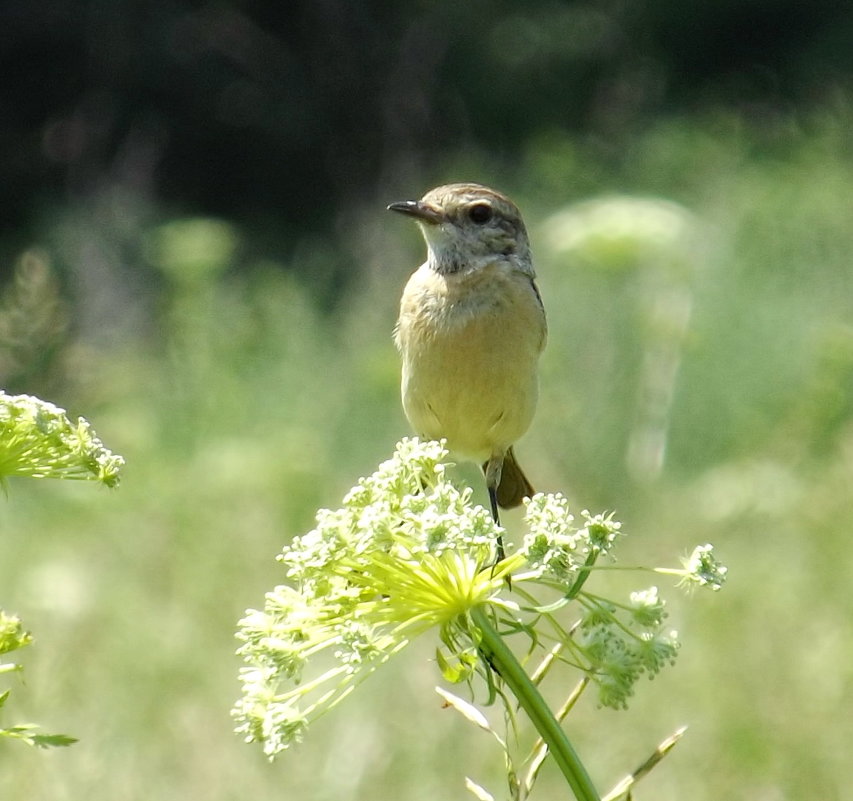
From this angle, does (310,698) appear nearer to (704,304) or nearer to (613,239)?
(613,239)

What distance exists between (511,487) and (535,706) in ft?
10.5

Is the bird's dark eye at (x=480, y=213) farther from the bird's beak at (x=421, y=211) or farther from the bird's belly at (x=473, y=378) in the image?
the bird's belly at (x=473, y=378)

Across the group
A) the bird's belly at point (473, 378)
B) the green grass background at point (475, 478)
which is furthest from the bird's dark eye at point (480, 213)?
the green grass background at point (475, 478)

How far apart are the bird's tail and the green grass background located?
42.3 inches

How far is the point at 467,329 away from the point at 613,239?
14.8 feet

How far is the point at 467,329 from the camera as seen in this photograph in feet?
13.5

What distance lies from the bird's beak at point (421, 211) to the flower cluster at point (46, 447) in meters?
2.45

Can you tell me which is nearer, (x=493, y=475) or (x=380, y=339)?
(x=493, y=475)

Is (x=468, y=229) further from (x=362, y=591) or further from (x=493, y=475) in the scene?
(x=362, y=591)

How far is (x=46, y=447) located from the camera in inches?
69.8

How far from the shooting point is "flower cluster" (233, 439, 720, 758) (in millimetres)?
1718

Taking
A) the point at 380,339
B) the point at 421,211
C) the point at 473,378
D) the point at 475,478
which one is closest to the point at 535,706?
the point at 473,378

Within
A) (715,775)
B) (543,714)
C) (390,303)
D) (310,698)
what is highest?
(390,303)

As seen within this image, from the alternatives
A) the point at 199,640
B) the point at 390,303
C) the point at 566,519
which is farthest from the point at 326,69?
the point at 566,519
